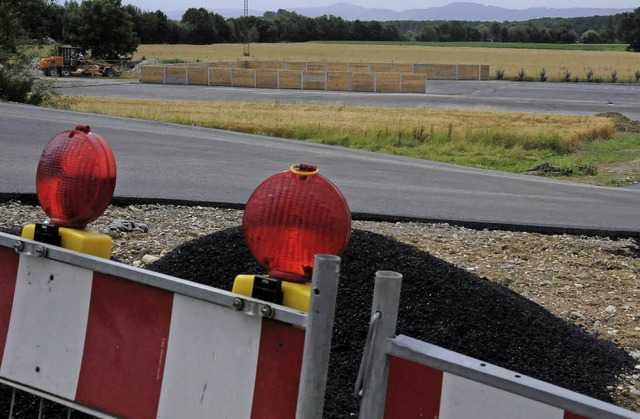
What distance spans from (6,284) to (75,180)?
1.28 ft

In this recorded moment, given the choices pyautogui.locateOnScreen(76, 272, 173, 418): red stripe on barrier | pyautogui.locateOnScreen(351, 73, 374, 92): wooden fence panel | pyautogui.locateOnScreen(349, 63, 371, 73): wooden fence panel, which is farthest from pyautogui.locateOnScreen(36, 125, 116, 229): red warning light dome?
pyautogui.locateOnScreen(349, 63, 371, 73): wooden fence panel

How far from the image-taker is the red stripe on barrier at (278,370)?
2387 mm

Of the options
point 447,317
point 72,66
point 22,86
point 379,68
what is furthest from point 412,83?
point 447,317

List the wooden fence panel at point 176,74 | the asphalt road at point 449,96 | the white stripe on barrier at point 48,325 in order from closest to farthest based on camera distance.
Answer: the white stripe on barrier at point 48,325 < the asphalt road at point 449,96 < the wooden fence panel at point 176,74

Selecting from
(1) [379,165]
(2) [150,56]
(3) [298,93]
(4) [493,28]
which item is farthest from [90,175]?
(4) [493,28]

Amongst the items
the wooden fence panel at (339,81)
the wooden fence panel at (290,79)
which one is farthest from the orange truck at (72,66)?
the wooden fence panel at (339,81)

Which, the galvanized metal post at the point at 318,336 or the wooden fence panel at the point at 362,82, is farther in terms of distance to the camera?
the wooden fence panel at the point at 362,82

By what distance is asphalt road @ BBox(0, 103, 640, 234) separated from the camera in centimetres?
1054

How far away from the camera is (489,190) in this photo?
13219 mm

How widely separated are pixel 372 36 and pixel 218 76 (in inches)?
4037

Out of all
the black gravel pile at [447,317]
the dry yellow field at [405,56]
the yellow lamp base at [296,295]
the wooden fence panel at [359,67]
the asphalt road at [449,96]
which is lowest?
the black gravel pile at [447,317]

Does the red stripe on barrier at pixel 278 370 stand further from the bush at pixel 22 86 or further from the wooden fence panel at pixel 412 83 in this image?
the wooden fence panel at pixel 412 83

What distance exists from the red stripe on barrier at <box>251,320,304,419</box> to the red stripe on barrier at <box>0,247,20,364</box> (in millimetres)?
936

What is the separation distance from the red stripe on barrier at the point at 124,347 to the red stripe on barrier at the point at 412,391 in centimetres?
72
